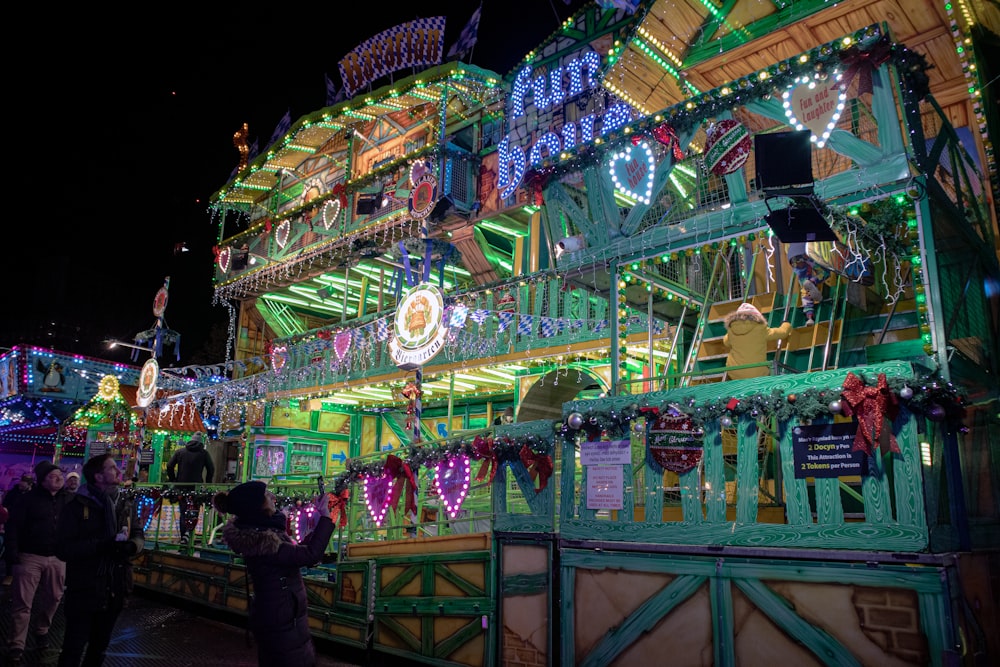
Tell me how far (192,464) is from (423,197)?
787 cm

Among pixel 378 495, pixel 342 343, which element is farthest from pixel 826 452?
pixel 342 343

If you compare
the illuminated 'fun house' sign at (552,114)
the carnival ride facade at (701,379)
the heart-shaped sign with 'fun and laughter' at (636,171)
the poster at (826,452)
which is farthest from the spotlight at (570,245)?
the illuminated 'fun house' sign at (552,114)

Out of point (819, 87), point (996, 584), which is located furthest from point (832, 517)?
point (819, 87)

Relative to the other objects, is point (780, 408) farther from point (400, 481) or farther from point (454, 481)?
point (400, 481)

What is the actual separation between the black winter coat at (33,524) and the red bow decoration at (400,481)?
3668 millimetres

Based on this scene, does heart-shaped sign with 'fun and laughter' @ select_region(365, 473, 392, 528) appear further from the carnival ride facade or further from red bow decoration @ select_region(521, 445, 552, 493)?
red bow decoration @ select_region(521, 445, 552, 493)

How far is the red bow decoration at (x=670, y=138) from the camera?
8289mm

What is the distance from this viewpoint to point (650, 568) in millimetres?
6664

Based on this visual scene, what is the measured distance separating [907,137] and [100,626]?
887 centimetres

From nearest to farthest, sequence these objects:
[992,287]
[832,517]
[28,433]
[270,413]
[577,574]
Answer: [832,517], [577,574], [992,287], [270,413], [28,433]

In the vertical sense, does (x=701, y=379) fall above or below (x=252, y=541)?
above

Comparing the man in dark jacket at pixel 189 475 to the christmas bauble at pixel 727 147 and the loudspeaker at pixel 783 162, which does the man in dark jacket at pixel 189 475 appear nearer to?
the christmas bauble at pixel 727 147

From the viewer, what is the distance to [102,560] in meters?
5.98

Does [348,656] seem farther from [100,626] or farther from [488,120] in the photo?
[488,120]
